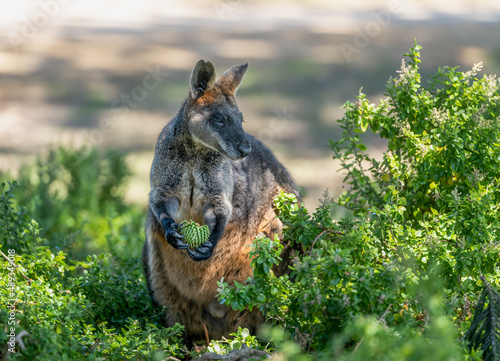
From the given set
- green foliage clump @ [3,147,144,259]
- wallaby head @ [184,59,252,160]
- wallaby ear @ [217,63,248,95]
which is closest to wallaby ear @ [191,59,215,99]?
wallaby head @ [184,59,252,160]

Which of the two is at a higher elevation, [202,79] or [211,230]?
[202,79]

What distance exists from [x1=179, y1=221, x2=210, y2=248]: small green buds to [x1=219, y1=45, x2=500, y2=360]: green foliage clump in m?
0.44

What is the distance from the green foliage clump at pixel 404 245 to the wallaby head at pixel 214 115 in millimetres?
479

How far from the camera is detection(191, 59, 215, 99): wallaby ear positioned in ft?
14.0

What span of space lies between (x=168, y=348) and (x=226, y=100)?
1668 mm

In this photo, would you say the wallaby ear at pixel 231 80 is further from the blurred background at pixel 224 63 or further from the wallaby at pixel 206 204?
the blurred background at pixel 224 63

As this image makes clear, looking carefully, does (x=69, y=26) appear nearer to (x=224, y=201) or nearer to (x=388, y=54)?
(x=388, y=54)

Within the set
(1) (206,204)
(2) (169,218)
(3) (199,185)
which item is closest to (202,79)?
(3) (199,185)

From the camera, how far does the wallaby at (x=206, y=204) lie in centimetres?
418

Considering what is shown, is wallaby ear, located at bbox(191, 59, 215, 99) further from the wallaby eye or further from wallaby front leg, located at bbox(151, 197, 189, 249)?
wallaby front leg, located at bbox(151, 197, 189, 249)

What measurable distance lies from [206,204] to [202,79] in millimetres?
813

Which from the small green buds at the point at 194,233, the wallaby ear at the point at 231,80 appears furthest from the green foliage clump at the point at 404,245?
the wallaby ear at the point at 231,80

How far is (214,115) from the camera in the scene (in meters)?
4.22

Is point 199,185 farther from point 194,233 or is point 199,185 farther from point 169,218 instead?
point 194,233
